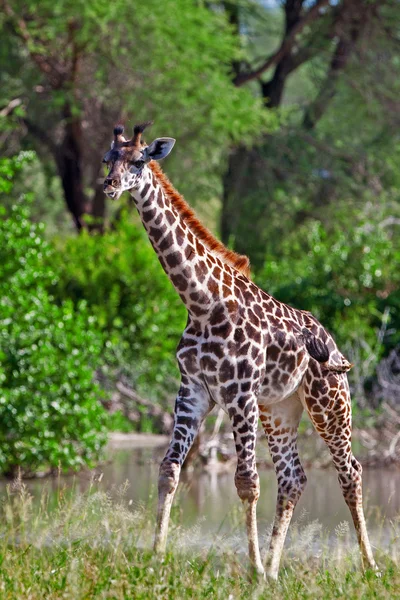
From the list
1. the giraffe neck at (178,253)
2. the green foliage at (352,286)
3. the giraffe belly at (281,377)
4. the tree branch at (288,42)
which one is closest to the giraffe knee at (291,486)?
the giraffe belly at (281,377)

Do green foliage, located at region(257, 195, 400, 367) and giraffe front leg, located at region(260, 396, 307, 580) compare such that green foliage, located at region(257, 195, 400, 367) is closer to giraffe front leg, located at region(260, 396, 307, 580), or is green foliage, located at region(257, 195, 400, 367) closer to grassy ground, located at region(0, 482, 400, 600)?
giraffe front leg, located at region(260, 396, 307, 580)

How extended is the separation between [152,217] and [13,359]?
5.27 meters

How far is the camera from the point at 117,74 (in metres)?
20.0

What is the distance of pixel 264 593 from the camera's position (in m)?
5.69

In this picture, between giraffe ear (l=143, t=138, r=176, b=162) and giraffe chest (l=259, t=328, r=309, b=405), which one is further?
giraffe chest (l=259, t=328, r=309, b=405)

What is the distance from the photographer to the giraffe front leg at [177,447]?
240 inches

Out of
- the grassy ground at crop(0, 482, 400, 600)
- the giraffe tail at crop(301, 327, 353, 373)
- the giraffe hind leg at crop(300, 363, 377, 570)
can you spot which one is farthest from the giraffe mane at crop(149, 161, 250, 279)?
the grassy ground at crop(0, 482, 400, 600)

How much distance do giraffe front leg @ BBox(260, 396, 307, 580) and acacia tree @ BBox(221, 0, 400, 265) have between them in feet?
54.4

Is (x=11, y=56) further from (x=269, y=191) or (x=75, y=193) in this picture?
(x=269, y=191)

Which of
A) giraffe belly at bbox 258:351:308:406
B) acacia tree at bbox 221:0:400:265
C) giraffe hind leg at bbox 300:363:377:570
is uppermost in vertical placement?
giraffe belly at bbox 258:351:308:406

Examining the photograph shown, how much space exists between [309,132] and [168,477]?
1938 centimetres

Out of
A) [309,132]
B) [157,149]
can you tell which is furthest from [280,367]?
[309,132]

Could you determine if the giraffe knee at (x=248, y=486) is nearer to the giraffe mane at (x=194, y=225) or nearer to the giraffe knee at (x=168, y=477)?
the giraffe knee at (x=168, y=477)

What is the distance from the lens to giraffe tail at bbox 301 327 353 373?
702 centimetres
